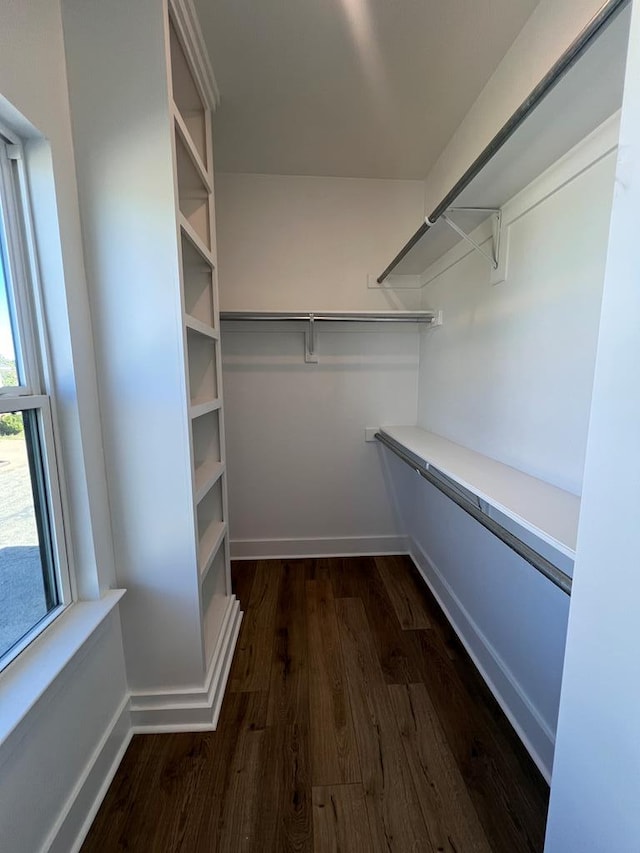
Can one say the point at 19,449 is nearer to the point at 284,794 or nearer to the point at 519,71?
the point at 284,794

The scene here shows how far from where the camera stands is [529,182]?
1198 mm

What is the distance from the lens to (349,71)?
1379mm

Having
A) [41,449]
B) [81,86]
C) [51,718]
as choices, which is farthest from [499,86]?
[51,718]

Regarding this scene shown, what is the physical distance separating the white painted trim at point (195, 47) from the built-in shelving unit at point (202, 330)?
15 mm

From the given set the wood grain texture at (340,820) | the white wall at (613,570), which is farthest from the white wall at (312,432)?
the white wall at (613,570)

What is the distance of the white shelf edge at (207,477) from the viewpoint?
130cm

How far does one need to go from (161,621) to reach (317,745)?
694mm

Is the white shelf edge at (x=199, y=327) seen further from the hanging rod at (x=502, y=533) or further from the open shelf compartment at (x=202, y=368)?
the hanging rod at (x=502, y=533)

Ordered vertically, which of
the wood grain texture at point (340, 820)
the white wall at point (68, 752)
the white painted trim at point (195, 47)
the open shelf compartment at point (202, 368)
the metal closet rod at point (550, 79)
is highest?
the white painted trim at point (195, 47)

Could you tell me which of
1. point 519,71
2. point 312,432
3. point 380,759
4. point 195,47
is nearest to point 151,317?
point 195,47

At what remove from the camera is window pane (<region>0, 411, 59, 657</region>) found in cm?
92

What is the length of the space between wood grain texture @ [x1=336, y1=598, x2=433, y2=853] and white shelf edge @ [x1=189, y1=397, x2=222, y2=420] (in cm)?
126

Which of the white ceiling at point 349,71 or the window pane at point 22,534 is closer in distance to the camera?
the window pane at point 22,534

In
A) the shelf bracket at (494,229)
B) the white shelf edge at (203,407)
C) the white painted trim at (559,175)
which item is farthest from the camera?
the shelf bracket at (494,229)
